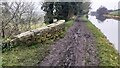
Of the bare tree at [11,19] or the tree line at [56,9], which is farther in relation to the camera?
the tree line at [56,9]

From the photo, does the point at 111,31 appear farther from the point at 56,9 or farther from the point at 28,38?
the point at 28,38

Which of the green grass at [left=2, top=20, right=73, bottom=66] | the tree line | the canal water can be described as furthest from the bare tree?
the tree line

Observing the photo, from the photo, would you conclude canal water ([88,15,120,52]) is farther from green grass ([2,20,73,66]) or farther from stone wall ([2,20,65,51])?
green grass ([2,20,73,66])


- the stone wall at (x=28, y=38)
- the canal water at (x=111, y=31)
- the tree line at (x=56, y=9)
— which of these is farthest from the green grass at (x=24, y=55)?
the tree line at (x=56, y=9)

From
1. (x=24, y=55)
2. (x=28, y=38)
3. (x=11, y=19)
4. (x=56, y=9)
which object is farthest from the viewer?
(x=56, y=9)

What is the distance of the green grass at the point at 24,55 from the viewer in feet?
35.4

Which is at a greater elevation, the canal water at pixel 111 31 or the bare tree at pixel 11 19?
the bare tree at pixel 11 19

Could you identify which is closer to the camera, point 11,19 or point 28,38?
point 28,38

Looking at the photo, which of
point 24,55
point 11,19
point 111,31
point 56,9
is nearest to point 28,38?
point 24,55

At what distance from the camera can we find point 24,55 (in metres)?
12.4

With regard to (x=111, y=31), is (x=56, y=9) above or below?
above

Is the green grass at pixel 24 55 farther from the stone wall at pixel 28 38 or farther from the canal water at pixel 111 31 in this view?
the canal water at pixel 111 31

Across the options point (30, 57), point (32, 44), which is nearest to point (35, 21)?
point (32, 44)

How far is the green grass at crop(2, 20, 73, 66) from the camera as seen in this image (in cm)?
1078
